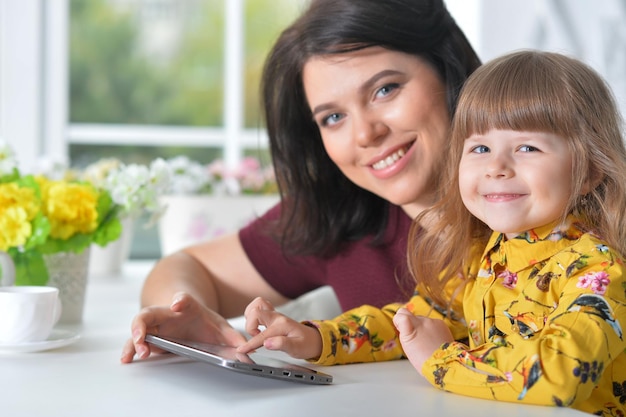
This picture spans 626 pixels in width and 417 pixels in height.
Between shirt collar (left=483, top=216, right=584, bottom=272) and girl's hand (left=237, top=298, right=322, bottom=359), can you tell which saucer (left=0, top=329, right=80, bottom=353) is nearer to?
girl's hand (left=237, top=298, right=322, bottom=359)

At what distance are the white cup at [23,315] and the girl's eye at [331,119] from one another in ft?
1.92

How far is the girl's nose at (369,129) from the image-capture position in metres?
1.45

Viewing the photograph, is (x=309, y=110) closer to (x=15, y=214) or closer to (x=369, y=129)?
(x=369, y=129)

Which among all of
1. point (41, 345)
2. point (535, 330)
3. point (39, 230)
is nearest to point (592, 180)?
point (535, 330)

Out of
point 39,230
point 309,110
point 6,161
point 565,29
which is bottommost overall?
point 39,230

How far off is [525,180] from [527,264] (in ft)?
0.37

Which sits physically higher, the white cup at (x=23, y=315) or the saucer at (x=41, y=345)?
the white cup at (x=23, y=315)

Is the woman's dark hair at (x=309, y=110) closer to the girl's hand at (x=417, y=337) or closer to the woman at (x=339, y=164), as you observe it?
the woman at (x=339, y=164)

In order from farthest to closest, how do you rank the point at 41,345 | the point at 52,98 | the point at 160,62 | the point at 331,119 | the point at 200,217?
1. the point at 160,62
2. the point at 52,98
3. the point at 200,217
4. the point at 331,119
5. the point at 41,345

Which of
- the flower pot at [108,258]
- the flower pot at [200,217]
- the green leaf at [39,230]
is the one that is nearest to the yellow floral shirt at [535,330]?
the green leaf at [39,230]

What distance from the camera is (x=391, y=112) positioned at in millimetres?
1442

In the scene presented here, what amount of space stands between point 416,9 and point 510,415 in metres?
0.86

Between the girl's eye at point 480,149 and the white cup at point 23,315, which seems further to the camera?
the white cup at point 23,315

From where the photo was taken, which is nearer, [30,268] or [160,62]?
[30,268]
